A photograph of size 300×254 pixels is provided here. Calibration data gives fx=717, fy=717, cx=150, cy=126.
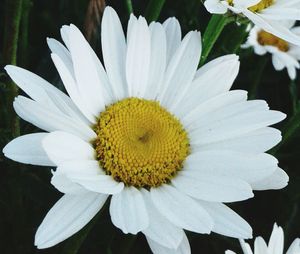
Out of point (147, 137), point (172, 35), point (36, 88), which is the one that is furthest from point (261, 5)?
point (36, 88)

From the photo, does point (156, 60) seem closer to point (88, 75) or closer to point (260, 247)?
point (88, 75)

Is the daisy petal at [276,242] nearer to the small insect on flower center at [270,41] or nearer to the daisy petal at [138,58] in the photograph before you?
the daisy petal at [138,58]

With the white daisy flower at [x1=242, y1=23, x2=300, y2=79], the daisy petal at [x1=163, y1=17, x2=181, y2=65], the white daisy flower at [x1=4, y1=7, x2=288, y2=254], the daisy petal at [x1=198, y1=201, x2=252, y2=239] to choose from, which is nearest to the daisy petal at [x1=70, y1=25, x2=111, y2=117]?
the white daisy flower at [x1=4, y1=7, x2=288, y2=254]

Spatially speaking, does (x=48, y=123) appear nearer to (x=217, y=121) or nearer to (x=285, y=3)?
(x=217, y=121)

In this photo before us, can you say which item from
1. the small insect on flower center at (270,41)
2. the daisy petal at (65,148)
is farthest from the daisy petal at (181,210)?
the small insect on flower center at (270,41)

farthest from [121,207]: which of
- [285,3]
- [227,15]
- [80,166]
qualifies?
[285,3]

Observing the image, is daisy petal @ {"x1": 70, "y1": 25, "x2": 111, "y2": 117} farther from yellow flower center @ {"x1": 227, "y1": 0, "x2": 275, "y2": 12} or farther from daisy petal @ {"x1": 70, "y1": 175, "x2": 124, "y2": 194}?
yellow flower center @ {"x1": 227, "y1": 0, "x2": 275, "y2": 12}

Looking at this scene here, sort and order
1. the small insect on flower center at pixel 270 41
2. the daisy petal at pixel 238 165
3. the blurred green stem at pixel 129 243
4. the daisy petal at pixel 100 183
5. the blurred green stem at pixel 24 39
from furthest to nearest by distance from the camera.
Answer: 1. the small insect on flower center at pixel 270 41
2. the blurred green stem at pixel 24 39
3. the blurred green stem at pixel 129 243
4. the daisy petal at pixel 238 165
5. the daisy petal at pixel 100 183
